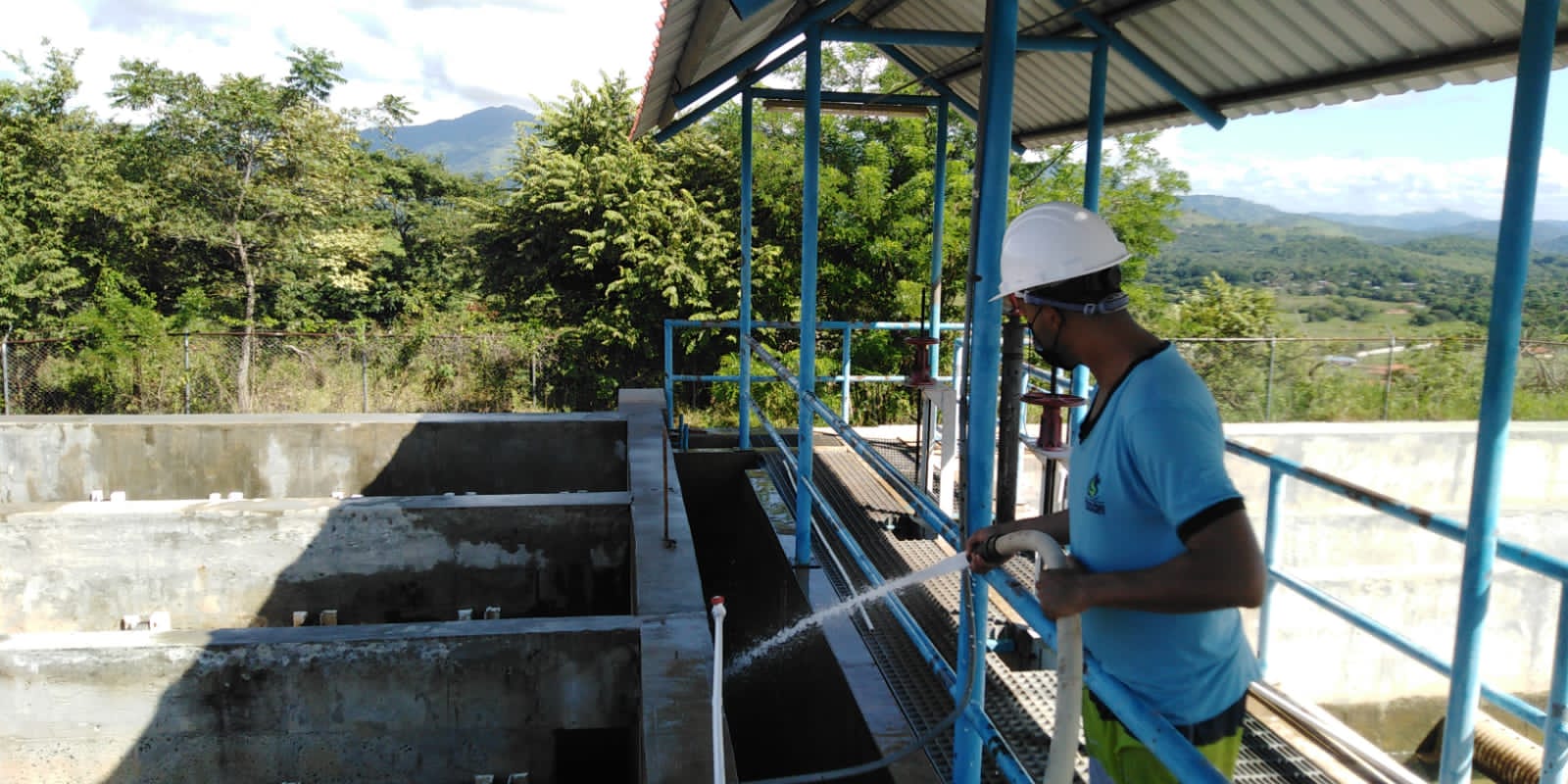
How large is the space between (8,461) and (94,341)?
8770mm

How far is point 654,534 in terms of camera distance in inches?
221

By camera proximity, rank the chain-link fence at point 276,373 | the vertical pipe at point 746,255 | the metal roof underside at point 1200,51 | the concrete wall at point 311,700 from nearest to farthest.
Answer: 1. the metal roof underside at point 1200,51
2. the concrete wall at point 311,700
3. the vertical pipe at point 746,255
4. the chain-link fence at point 276,373

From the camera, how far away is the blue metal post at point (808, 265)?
5242mm

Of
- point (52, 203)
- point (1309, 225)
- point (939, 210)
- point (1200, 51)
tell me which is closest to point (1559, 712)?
point (1200, 51)

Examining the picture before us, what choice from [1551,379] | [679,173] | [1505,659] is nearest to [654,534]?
[1505,659]

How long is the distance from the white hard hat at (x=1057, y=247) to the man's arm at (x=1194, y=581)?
23.0 inches

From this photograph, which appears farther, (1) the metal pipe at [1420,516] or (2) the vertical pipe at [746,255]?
(2) the vertical pipe at [746,255]

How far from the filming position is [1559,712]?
3043 millimetres

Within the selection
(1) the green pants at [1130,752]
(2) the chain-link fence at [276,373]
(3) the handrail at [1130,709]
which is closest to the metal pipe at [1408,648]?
(1) the green pants at [1130,752]

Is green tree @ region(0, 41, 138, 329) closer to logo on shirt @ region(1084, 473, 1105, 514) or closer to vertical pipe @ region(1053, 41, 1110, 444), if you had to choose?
vertical pipe @ region(1053, 41, 1110, 444)

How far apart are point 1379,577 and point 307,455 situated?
11387 millimetres

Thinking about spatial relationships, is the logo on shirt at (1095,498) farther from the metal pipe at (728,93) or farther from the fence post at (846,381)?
the fence post at (846,381)

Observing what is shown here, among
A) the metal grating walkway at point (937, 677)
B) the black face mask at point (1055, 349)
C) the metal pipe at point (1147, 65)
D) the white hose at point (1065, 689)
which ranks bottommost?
the metal grating walkway at point (937, 677)

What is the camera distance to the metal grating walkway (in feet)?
12.2
